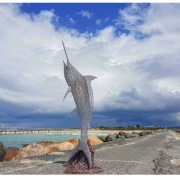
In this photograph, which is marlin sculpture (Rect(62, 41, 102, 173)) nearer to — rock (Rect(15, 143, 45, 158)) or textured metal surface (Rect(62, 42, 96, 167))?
textured metal surface (Rect(62, 42, 96, 167))

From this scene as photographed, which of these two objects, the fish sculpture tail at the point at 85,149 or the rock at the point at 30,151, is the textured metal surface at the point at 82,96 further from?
the rock at the point at 30,151

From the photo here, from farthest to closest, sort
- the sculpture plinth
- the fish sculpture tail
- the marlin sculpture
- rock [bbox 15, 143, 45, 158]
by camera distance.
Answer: rock [bbox 15, 143, 45, 158]
the marlin sculpture
the fish sculpture tail
the sculpture plinth

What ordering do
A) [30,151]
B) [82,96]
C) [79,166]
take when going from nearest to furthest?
[79,166]
[82,96]
[30,151]

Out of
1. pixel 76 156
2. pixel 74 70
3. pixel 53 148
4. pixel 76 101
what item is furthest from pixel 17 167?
pixel 53 148

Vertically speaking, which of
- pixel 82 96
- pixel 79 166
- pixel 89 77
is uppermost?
pixel 89 77

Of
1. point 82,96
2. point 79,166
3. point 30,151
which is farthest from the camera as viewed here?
point 30,151

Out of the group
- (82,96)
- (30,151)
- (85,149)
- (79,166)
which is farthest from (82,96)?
(30,151)

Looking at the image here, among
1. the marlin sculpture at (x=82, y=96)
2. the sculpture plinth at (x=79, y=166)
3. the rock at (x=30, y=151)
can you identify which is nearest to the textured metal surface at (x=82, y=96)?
the marlin sculpture at (x=82, y=96)

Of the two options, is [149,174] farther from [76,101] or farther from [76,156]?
[76,101]

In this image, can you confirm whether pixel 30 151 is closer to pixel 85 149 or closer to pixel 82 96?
pixel 85 149

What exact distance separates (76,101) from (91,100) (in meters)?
0.49

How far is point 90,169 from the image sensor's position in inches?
364

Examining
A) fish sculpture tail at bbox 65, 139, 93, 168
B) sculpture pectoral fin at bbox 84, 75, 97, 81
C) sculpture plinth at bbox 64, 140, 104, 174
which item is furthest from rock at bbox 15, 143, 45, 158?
sculpture pectoral fin at bbox 84, 75, 97, 81

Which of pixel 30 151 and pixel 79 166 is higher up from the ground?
pixel 30 151
